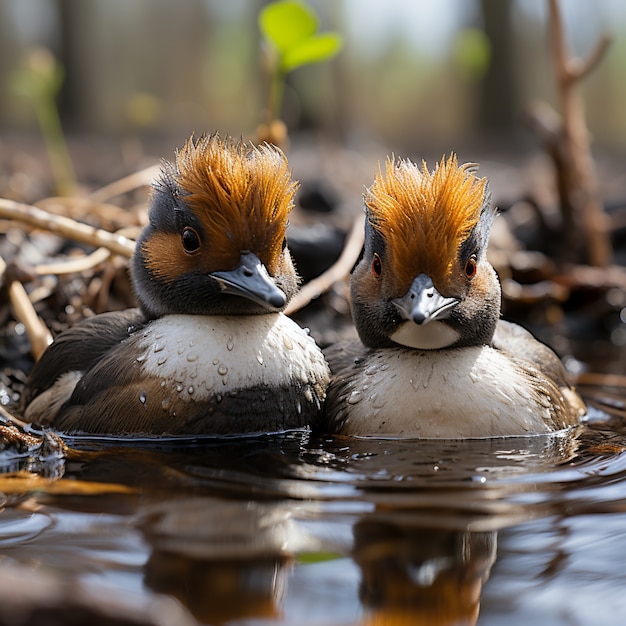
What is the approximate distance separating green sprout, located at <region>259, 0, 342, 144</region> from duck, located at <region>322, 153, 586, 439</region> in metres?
1.75

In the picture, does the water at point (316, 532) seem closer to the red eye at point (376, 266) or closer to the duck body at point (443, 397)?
the duck body at point (443, 397)

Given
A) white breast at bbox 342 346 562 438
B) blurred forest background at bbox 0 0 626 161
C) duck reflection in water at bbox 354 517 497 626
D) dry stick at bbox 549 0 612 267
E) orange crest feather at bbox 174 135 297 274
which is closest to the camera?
duck reflection in water at bbox 354 517 497 626

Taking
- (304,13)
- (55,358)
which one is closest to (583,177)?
(304,13)

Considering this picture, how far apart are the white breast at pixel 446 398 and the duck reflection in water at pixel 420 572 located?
120cm

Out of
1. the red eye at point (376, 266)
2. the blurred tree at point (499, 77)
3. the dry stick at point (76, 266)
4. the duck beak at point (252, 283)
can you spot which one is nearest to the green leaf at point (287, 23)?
the dry stick at point (76, 266)

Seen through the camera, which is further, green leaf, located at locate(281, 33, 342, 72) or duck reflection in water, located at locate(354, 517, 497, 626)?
green leaf, located at locate(281, 33, 342, 72)

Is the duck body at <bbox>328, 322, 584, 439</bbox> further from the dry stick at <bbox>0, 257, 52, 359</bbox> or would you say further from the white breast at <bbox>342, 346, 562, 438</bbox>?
the dry stick at <bbox>0, 257, 52, 359</bbox>

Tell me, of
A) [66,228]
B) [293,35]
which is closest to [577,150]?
[293,35]

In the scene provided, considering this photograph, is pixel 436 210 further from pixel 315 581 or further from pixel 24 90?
pixel 24 90

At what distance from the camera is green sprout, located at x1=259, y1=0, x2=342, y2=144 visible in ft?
19.2

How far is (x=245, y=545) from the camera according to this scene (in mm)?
3141

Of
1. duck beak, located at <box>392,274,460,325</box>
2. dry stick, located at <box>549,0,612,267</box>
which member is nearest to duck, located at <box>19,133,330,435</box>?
duck beak, located at <box>392,274,460,325</box>

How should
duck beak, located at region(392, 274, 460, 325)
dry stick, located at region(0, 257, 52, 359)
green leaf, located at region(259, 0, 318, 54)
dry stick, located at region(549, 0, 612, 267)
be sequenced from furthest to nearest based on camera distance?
dry stick, located at region(549, 0, 612, 267), green leaf, located at region(259, 0, 318, 54), dry stick, located at region(0, 257, 52, 359), duck beak, located at region(392, 274, 460, 325)

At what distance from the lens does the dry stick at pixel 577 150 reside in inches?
321
